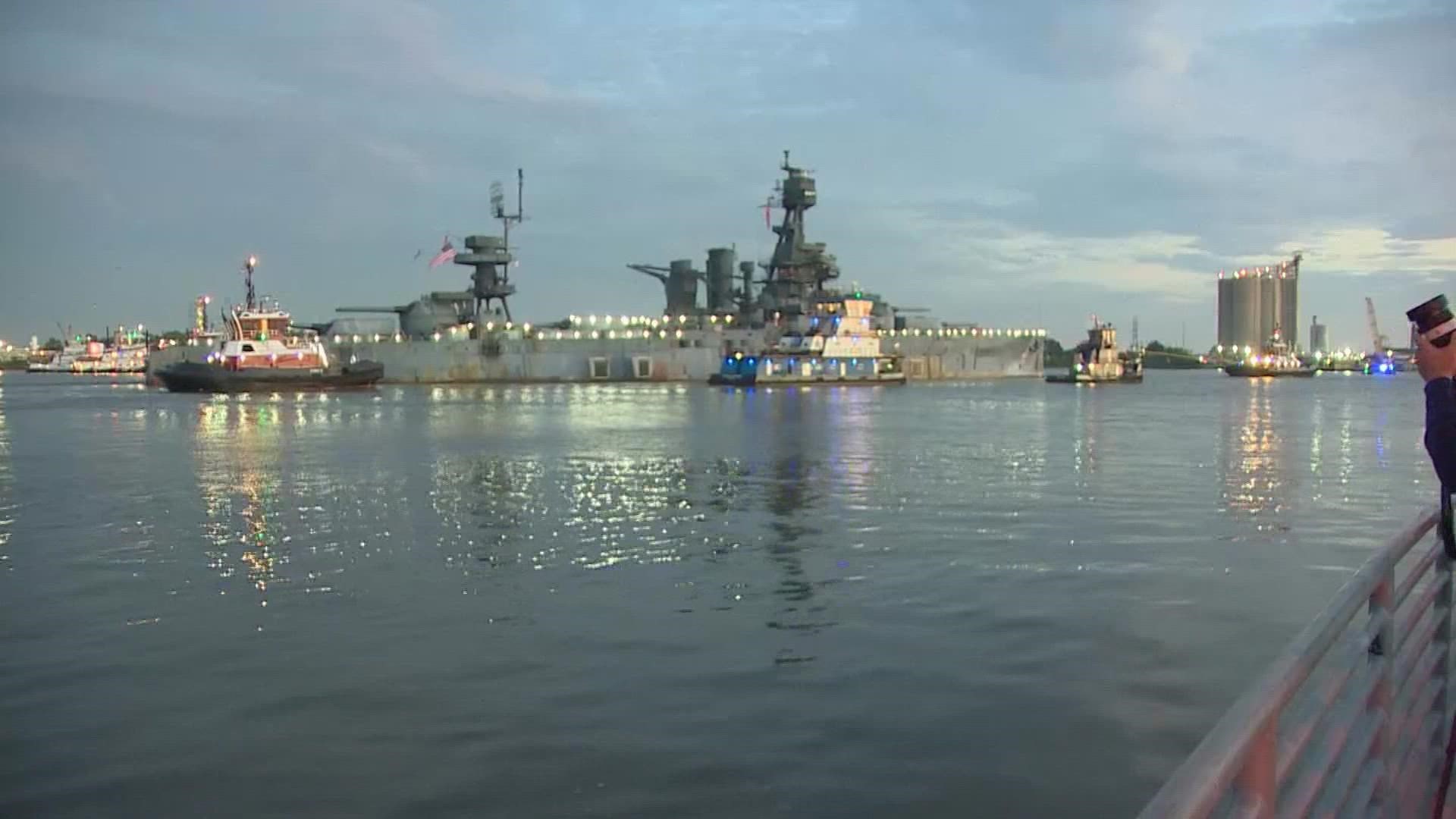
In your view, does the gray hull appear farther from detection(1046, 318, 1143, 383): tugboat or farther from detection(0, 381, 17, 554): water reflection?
detection(0, 381, 17, 554): water reflection

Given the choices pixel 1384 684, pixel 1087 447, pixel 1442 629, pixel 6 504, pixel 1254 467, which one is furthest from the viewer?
pixel 1087 447

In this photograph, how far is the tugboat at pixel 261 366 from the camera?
278 ft

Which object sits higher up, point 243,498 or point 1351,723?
point 1351,723

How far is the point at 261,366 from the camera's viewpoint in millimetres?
85500

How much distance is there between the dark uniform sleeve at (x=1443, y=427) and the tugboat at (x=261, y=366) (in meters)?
87.6

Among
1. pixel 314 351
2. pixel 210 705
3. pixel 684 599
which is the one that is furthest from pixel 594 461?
pixel 314 351

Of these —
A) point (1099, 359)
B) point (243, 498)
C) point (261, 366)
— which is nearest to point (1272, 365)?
point (1099, 359)

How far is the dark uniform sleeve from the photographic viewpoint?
4.55 meters

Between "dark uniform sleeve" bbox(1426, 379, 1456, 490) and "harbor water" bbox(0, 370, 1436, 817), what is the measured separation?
3156 mm

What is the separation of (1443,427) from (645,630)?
8039mm

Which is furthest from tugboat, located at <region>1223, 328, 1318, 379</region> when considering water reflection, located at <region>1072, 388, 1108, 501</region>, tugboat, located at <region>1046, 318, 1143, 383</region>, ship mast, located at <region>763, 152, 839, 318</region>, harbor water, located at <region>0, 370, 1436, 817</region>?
harbor water, located at <region>0, 370, 1436, 817</region>

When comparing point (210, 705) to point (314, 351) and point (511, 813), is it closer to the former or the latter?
point (511, 813)

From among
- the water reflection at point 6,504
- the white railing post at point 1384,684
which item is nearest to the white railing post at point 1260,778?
the white railing post at point 1384,684

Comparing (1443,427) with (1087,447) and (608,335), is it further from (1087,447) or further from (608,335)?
(608,335)
